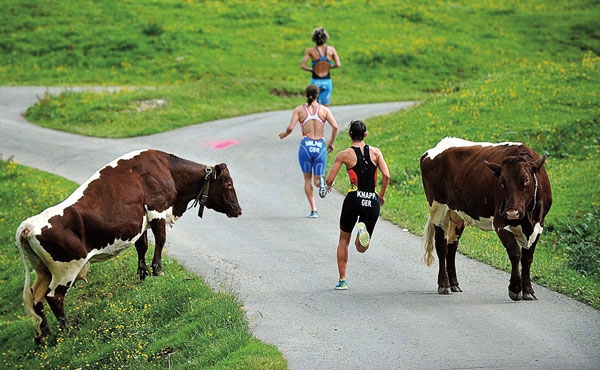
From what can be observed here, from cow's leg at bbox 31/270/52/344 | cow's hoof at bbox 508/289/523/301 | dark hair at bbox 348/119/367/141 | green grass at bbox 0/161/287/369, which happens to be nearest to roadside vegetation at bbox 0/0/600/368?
green grass at bbox 0/161/287/369

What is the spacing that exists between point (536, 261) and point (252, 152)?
10403mm

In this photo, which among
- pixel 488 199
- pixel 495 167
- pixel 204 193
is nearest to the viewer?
pixel 495 167

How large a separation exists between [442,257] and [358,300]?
1.32 metres

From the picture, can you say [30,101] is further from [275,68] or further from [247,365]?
[247,365]

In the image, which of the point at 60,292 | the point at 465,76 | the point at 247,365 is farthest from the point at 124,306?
the point at 465,76

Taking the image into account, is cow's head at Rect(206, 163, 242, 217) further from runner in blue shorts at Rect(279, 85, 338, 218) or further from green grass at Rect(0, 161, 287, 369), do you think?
runner in blue shorts at Rect(279, 85, 338, 218)

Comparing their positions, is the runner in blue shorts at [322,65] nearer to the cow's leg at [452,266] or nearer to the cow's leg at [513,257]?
the cow's leg at [452,266]

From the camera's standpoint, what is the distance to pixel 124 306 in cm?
1183

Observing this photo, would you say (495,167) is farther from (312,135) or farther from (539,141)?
(539,141)

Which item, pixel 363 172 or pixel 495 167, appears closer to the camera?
pixel 495 167

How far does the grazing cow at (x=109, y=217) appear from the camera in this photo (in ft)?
37.1

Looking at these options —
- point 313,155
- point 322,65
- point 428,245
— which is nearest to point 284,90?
point 322,65

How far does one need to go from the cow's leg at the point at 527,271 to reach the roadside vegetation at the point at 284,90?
25.9 inches

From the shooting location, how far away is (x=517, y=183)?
10250 mm
